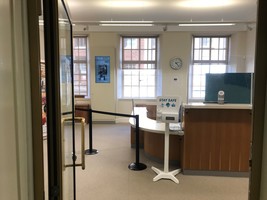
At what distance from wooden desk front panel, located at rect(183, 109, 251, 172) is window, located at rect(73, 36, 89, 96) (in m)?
5.19

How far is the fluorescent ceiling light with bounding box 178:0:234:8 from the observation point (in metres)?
5.21

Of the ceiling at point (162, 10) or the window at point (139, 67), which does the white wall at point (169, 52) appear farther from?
the ceiling at point (162, 10)

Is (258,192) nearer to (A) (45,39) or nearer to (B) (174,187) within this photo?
(A) (45,39)

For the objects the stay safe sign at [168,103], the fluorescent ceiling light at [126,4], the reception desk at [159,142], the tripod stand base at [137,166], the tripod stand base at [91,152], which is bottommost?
the tripod stand base at [137,166]

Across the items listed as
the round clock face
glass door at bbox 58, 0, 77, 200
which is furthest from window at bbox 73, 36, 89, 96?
glass door at bbox 58, 0, 77, 200

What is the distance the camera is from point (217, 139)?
13.0ft

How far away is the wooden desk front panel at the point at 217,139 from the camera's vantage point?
3912 millimetres

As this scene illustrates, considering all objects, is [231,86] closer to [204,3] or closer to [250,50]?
[204,3]

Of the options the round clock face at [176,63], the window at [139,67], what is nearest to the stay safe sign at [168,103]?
the round clock face at [176,63]

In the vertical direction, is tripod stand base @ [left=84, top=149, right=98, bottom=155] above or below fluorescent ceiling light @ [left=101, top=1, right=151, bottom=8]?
below

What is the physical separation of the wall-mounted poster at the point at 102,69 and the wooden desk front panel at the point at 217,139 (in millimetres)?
4587

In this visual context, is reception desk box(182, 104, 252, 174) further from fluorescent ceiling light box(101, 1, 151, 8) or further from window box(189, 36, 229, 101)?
window box(189, 36, 229, 101)

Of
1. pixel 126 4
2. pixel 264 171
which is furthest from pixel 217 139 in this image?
pixel 126 4

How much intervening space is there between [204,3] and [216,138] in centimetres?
302
